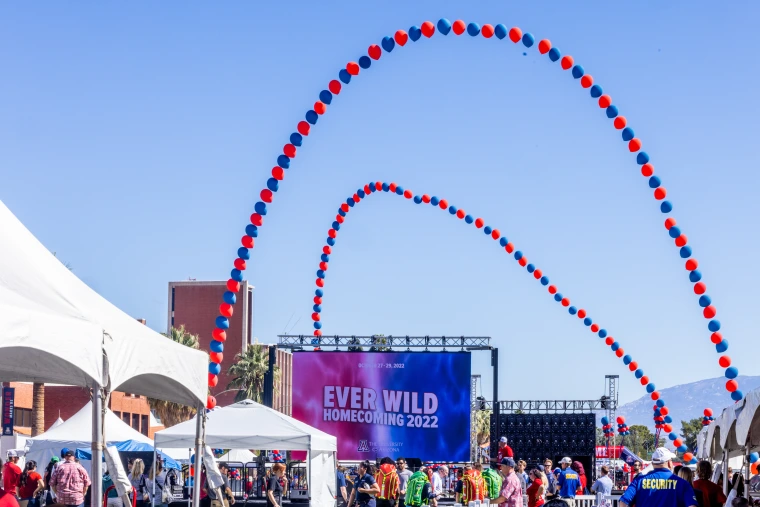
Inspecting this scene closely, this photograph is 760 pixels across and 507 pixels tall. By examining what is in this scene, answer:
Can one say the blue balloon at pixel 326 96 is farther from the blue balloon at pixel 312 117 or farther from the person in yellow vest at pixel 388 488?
the person in yellow vest at pixel 388 488

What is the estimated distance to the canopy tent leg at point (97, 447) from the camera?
6910mm

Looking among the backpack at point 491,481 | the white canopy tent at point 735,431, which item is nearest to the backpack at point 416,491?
the backpack at point 491,481

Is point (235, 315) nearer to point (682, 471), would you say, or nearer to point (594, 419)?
point (594, 419)

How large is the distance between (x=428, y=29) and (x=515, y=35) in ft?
5.05

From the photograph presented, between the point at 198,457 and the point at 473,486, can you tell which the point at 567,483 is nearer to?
the point at 473,486

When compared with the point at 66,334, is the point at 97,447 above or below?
below

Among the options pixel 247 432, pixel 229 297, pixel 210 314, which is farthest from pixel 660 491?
pixel 210 314

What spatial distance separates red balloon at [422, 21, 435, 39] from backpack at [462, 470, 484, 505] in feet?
23.5

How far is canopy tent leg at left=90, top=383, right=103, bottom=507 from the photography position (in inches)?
272

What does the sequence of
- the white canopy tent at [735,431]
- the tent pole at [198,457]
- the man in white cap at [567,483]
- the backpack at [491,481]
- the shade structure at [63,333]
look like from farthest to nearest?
the man in white cap at [567,483]
the backpack at [491,481]
the tent pole at [198,457]
the white canopy tent at [735,431]
the shade structure at [63,333]

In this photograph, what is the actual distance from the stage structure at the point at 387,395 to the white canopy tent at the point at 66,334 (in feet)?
77.8

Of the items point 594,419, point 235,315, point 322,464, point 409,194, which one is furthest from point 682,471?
point 235,315

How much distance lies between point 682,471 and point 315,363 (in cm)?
2189

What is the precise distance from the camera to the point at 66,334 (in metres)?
6.55
